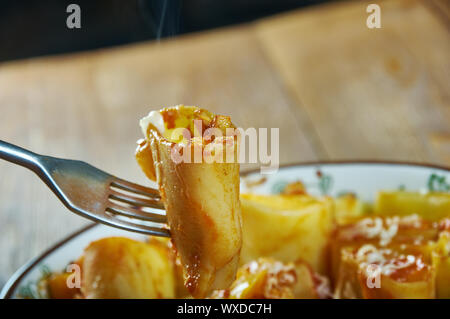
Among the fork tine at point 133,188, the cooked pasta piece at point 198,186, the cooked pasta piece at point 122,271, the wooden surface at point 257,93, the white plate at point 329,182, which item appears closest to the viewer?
the cooked pasta piece at point 198,186

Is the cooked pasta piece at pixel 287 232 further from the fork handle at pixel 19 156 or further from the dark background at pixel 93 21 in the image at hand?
the dark background at pixel 93 21

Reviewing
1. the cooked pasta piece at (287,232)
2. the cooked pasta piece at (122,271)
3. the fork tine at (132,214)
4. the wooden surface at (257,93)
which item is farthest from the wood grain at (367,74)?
the fork tine at (132,214)

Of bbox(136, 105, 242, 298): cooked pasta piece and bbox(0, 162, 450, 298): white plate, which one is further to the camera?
bbox(0, 162, 450, 298): white plate

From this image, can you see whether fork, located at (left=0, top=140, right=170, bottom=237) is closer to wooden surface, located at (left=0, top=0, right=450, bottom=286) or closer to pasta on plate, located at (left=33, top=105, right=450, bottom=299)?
pasta on plate, located at (left=33, top=105, right=450, bottom=299)

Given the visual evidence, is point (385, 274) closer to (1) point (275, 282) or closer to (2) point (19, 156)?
(1) point (275, 282)

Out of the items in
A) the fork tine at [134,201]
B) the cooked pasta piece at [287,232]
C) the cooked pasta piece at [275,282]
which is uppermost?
the fork tine at [134,201]

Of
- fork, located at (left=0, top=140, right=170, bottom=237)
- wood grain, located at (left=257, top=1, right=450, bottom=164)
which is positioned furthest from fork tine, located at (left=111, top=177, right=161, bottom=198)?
wood grain, located at (left=257, top=1, right=450, bottom=164)

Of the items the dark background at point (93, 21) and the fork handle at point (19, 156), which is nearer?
the fork handle at point (19, 156)
